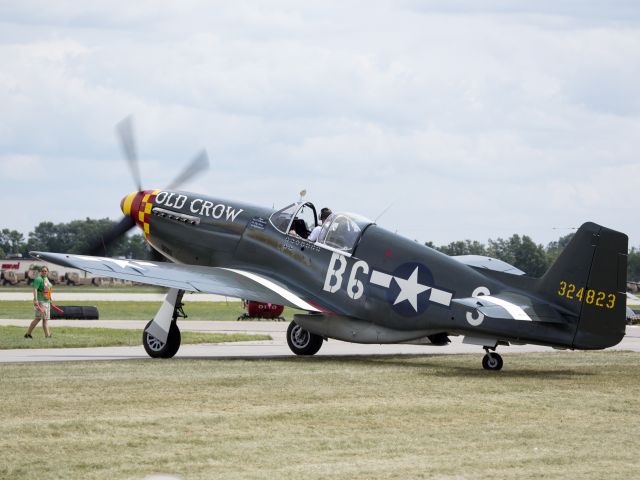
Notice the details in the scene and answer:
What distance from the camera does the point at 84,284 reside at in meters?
93.1

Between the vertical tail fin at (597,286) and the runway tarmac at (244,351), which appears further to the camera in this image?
the runway tarmac at (244,351)

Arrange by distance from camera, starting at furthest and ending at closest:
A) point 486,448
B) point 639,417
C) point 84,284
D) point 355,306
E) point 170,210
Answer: point 84,284 < point 170,210 < point 355,306 < point 639,417 < point 486,448

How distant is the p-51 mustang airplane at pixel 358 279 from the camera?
14.5 m

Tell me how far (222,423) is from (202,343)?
12.1 meters

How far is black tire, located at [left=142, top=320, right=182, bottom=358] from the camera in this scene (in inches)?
698

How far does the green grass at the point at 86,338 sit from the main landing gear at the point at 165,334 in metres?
3.21

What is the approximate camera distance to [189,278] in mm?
17359

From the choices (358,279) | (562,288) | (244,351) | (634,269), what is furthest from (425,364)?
(634,269)

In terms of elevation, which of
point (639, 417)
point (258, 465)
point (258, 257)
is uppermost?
point (258, 257)

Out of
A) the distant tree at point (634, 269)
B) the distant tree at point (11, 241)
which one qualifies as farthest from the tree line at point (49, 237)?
the distant tree at point (634, 269)

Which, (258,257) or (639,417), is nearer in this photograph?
(639,417)

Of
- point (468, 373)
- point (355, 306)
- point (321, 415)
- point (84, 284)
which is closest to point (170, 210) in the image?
point (355, 306)

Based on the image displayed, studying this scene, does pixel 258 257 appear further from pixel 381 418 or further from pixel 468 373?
pixel 381 418

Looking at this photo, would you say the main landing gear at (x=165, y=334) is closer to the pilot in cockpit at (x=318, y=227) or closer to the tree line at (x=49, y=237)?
the pilot in cockpit at (x=318, y=227)
